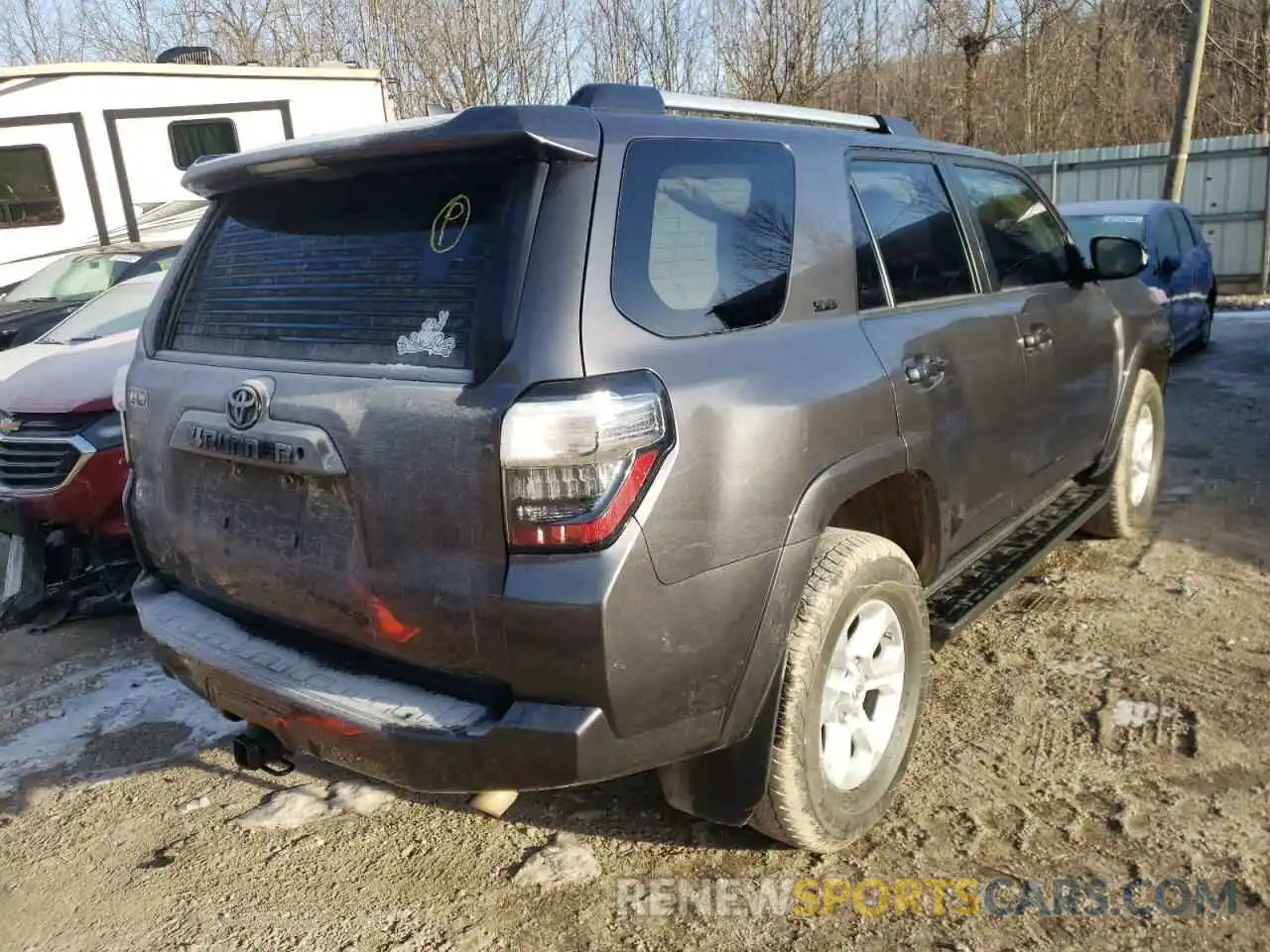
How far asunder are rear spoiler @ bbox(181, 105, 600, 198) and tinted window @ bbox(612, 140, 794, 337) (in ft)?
0.54

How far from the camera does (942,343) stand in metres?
3.14

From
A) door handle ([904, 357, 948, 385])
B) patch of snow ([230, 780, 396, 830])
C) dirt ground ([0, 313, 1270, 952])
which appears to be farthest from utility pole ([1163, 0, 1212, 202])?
patch of snow ([230, 780, 396, 830])

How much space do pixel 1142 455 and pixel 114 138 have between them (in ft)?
32.0

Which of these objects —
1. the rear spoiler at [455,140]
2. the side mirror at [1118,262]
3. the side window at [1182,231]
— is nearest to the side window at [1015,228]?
the side mirror at [1118,262]

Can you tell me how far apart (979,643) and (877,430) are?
65.7 inches

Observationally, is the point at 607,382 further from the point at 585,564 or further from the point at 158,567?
the point at 158,567

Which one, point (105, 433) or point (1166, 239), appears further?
point (1166, 239)

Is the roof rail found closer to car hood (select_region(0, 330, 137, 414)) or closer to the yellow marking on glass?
the yellow marking on glass

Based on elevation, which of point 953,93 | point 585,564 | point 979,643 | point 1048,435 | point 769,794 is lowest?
point 979,643

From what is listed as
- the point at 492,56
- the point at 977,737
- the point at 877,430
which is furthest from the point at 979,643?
the point at 492,56

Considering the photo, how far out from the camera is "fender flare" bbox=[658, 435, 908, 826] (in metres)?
2.35

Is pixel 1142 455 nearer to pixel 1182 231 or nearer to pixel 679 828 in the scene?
pixel 679 828

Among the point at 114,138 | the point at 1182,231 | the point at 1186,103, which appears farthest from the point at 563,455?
the point at 1186,103

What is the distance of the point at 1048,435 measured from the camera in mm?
3881
